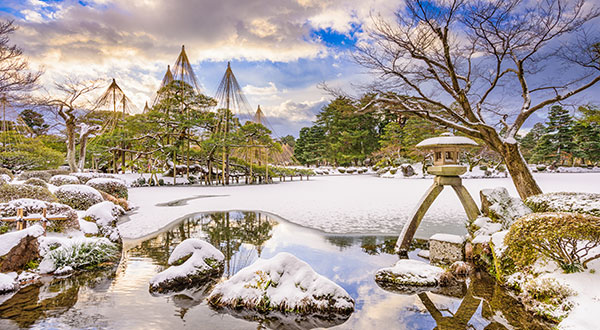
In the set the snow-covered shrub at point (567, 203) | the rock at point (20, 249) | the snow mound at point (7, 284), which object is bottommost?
the snow mound at point (7, 284)

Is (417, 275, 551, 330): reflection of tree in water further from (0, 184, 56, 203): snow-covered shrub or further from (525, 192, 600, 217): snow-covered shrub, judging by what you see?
(0, 184, 56, 203): snow-covered shrub

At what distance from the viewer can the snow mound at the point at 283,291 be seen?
310 cm

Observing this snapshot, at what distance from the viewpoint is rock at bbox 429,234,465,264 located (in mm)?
4625

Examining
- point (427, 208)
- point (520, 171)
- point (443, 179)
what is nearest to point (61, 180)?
point (427, 208)

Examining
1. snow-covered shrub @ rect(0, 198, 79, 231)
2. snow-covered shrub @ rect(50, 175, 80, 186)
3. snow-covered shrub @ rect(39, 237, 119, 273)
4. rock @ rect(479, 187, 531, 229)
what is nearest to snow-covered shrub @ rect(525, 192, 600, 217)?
rock @ rect(479, 187, 531, 229)

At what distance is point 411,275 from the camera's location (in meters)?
3.87

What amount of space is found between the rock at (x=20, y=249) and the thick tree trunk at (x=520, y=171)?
9.81 m

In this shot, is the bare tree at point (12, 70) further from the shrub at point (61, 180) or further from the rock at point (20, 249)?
the rock at point (20, 249)

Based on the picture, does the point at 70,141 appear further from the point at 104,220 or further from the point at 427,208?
the point at 427,208

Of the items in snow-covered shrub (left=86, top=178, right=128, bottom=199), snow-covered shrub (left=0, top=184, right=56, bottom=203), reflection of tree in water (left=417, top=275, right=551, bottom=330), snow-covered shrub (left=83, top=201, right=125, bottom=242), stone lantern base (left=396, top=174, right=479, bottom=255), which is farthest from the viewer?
snow-covered shrub (left=86, top=178, right=128, bottom=199)

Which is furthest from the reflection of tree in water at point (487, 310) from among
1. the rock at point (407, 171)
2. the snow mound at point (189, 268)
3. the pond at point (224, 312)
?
the rock at point (407, 171)

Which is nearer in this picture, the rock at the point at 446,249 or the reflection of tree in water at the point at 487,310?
the reflection of tree in water at the point at 487,310

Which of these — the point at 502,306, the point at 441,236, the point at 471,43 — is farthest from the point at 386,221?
the point at 471,43

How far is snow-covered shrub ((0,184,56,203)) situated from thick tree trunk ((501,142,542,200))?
11.4m
